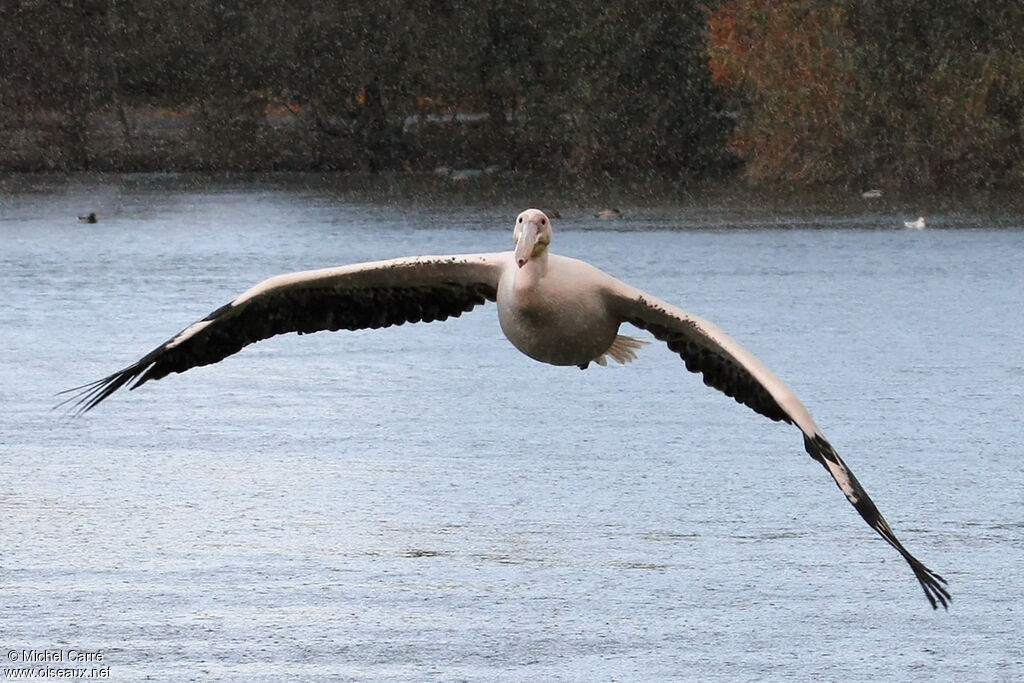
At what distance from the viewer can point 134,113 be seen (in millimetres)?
67688

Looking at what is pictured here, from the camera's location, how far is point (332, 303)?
10.5 meters

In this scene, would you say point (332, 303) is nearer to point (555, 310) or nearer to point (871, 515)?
point (555, 310)

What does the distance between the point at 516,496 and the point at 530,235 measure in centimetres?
837

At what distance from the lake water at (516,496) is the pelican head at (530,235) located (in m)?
3.99

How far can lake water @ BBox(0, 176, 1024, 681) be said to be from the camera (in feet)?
42.0

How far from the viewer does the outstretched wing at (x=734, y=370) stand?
8672 mm

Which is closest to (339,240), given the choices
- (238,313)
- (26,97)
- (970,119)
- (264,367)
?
(264,367)

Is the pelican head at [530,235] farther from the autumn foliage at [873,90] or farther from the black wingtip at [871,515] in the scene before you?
the autumn foliage at [873,90]

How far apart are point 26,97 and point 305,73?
33.5 ft

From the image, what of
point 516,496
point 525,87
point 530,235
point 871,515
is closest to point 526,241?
point 530,235

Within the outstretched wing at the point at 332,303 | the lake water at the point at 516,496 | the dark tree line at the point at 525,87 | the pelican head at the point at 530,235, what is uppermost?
the pelican head at the point at 530,235

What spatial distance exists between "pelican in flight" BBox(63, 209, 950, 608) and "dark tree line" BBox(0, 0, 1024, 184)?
1497 inches
